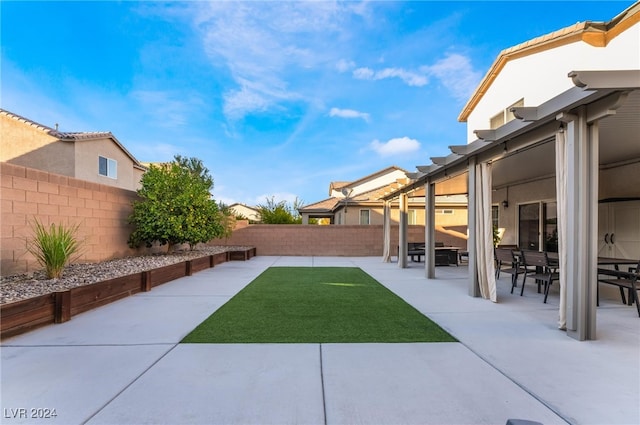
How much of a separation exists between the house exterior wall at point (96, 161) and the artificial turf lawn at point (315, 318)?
14.1 metres

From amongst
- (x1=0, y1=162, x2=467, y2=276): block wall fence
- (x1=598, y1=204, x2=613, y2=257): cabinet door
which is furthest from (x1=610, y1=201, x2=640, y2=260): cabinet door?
(x1=0, y1=162, x2=467, y2=276): block wall fence

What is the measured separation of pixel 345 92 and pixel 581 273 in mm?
15226

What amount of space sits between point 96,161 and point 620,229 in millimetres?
22515

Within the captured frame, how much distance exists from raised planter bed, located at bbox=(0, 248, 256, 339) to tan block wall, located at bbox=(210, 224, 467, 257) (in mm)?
8611

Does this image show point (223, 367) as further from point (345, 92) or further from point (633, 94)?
point (345, 92)

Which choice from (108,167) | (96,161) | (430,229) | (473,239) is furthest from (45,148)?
(473,239)

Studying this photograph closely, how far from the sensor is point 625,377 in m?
3.15

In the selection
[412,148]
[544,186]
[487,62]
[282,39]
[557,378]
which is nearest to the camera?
[557,378]

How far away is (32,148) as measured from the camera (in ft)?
50.7

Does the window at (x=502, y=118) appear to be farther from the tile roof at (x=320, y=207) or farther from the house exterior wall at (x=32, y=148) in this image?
the house exterior wall at (x=32, y=148)

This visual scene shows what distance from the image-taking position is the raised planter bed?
4.14 m

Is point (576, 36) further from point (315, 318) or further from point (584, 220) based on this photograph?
point (315, 318)

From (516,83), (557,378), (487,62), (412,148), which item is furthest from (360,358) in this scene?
(412,148)

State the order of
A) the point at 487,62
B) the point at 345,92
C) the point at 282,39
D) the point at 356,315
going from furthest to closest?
the point at 345,92, the point at 487,62, the point at 282,39, the point at 356,315
